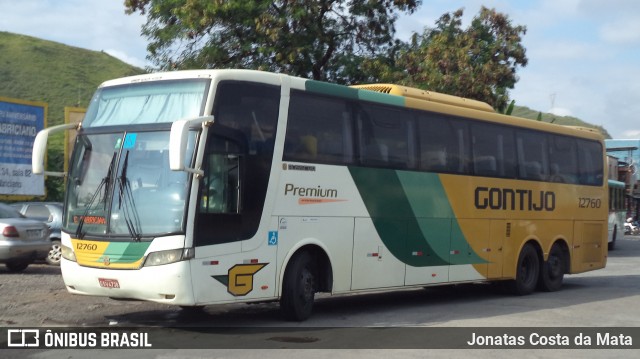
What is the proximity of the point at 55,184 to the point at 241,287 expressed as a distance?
31.9m

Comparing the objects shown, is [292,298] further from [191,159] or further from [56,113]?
[56,113]

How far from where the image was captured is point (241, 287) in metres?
11.1

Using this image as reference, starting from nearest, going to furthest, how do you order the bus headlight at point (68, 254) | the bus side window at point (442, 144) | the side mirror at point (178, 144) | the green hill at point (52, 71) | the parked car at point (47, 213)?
the side mirror at point (178, 144)
the bus headlight at point (68, 254)
the bus side window at point (442, 144)
the parked car at point (47, 213)
the green hill at point (52, 71)

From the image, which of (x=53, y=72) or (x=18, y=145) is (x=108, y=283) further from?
(x=53, y=72)

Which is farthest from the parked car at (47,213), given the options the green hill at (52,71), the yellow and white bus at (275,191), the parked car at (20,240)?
the green hill at (52,71)

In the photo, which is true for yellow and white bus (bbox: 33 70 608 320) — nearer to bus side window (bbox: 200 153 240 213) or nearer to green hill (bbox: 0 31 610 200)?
bus side window (bbox: 200 153 240 213)

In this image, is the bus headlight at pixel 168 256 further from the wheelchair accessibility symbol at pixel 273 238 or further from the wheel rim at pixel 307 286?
the wheel rim at pixel 307 286

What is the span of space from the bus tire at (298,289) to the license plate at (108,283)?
2.44 m

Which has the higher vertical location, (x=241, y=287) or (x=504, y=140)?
(x=504, y=140)

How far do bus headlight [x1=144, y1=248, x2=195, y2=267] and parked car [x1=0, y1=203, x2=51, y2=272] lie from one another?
25.9ft

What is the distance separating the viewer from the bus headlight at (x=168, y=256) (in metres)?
10.3

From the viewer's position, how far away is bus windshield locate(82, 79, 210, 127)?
10.9m

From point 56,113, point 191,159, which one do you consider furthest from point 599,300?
point 56,113

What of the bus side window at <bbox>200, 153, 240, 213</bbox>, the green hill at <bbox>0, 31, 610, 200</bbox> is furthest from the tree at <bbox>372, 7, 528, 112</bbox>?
the green hill at <bbox>0, 31, 610, 200</bbox>
